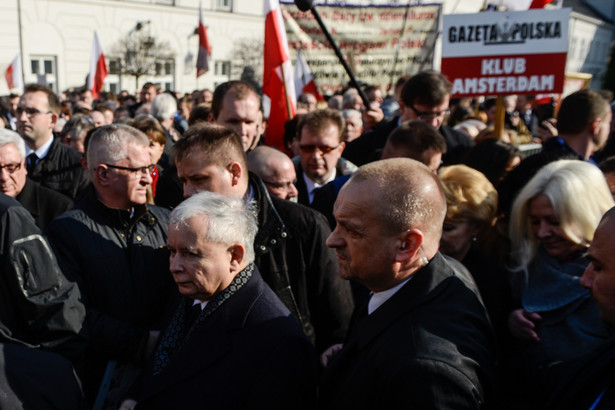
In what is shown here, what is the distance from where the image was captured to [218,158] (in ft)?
9.26

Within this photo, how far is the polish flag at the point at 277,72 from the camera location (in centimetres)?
525

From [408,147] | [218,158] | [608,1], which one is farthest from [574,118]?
[608,1]

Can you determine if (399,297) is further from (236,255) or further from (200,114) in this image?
(200,114)

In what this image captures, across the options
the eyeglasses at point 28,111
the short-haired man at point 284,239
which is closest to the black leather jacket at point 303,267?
the short-haired man at point 284,239

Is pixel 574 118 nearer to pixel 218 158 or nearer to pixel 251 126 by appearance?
pixel 251 126

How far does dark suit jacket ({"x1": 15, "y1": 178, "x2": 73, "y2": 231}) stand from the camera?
3821 mm

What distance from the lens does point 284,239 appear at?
280 cm

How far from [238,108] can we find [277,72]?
1244mm

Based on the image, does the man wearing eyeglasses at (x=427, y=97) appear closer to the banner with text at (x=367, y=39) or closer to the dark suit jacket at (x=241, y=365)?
the banner with text at (x=367, y=39)

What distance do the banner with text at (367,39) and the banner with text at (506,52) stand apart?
78.6 inches

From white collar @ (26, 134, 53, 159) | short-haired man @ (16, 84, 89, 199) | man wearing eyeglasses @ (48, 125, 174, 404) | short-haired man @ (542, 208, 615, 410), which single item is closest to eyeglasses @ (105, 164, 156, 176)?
man wearing eyeglasses @ (48, 125, 174, 404)

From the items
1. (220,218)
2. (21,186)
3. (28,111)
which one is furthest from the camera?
(28,111)

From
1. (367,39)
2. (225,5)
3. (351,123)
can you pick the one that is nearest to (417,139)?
(351,123)

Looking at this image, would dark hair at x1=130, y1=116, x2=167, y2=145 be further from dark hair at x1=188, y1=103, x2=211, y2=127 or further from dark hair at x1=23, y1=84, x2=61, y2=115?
dark hair at x1=23, y1=84, x2=61, y2=115
